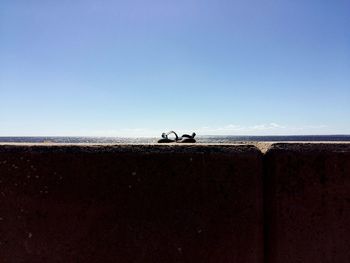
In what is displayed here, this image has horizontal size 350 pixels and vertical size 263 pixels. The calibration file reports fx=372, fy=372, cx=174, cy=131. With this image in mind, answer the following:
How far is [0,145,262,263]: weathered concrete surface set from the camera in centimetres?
168

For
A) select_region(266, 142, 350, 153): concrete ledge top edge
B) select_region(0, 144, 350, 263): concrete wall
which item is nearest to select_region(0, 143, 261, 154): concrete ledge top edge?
select_region(0, 144, 350, 263): concrete wall

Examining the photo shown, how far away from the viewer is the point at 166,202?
1.69m

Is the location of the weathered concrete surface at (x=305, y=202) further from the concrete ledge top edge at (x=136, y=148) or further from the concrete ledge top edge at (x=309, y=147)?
the concrete ledge top edge at (x=136, y=148)

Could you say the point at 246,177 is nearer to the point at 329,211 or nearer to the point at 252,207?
the point at 252,207

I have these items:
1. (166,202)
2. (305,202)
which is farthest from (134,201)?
(305,202)

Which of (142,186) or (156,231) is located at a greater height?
(142,186)

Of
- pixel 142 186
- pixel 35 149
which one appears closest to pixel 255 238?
pixel 142 186

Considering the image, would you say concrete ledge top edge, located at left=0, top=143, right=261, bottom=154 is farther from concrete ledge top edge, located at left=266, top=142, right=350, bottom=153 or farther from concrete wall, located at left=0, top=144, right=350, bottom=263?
concrete ledge top edge, located at left=266, top=142, right=350, bottom=153

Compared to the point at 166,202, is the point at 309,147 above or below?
above

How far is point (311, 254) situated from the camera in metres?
1.72

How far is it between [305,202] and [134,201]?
0.78m

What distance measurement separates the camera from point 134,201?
1.69 meters

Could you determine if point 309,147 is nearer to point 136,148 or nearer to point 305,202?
point 305,202

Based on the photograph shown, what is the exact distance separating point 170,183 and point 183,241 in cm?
27
